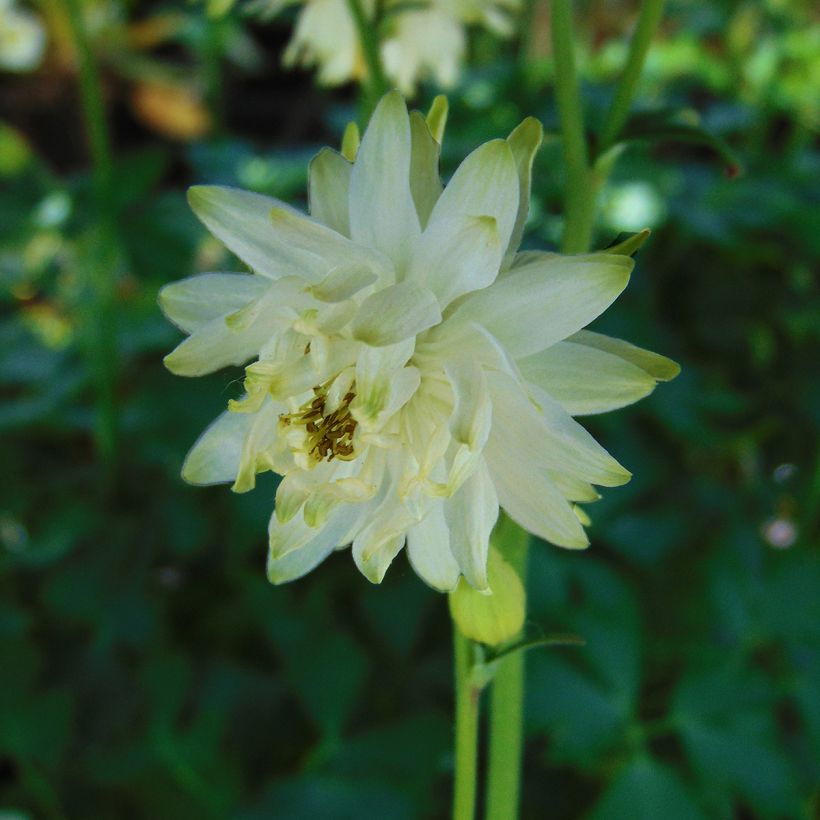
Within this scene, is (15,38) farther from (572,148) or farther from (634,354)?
(634,354)

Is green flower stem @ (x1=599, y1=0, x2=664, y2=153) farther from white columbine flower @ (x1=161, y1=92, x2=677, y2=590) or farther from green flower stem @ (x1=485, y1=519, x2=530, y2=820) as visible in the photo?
green flower stem @ (x1=485, y1=519, x2=530, y2=820)

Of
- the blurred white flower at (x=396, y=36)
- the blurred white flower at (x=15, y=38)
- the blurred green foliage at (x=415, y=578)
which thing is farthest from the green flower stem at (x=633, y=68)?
the blurred white flower at (x=15, y=38)

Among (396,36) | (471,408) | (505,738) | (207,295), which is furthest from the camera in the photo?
(396,36)

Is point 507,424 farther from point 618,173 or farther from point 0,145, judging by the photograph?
point 0,145

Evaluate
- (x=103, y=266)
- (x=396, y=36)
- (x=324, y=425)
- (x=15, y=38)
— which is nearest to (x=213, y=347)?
(x=324, y=425)

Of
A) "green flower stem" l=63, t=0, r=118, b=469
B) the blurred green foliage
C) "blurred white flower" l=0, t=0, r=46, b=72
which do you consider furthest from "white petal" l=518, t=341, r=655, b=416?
"blurred white flower" l=0, t=0, r=46, b=72

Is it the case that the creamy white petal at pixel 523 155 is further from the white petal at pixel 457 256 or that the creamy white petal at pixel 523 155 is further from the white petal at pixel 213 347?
the white petal at pixel 213 347

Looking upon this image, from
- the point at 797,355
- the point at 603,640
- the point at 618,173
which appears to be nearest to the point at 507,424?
the point at 603,640
